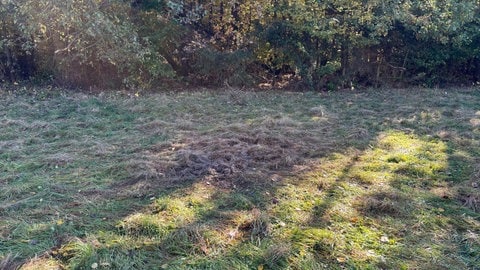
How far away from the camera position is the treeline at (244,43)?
738 cm

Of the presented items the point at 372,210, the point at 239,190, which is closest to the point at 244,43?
the point at 239,190

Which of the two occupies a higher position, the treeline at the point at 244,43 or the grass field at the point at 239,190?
the treeline at the point at 244,43

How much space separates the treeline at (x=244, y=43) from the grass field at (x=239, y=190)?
2.09 metres

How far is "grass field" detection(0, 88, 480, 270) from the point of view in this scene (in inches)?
95.3

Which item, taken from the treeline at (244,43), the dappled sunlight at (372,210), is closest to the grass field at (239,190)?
the dappled sunlight at (372,210)

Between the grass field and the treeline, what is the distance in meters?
2.09

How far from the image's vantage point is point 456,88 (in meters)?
8.38

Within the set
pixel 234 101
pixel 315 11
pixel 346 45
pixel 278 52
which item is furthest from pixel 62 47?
pixel 346 45

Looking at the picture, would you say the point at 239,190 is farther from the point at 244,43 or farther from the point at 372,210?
the point at 244,43

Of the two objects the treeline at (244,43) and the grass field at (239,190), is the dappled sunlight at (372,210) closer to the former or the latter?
the grass field at (239,190)

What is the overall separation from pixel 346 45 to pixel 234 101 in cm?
289

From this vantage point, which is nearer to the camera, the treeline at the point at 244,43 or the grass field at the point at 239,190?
the grass field at the point at 239,190

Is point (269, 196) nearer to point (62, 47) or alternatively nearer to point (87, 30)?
point (87, 30)

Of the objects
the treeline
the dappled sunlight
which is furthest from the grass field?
the treeline
